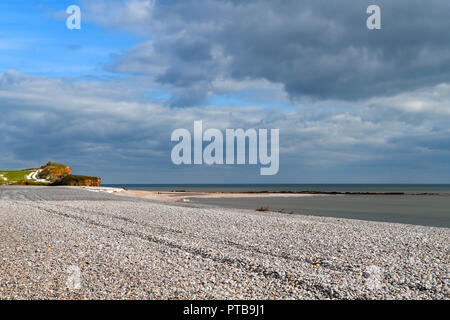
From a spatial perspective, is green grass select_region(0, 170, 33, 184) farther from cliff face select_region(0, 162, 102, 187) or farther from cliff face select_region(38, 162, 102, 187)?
cliff face select_region(38, 162, 102, 187)

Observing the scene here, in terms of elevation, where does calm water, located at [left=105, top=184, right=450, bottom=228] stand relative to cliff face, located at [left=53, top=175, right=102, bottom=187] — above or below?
below

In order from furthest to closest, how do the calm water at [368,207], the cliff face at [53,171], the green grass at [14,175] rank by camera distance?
the cliff face at [53,171] → the green grass at [14,175] → the calm water at [368,207]

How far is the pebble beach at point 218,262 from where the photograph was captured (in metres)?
9.14

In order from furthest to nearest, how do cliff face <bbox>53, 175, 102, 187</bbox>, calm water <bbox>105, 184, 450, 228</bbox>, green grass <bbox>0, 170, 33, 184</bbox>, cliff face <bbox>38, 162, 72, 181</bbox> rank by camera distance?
cliff face <bbox>38, 162, 72, 181</bbox>
green grass <bbox>0, 170, 33, 184</bbox>
cliff face <bbox>53, 175, 102, 187</bbox>
calm water <bbox>105, 184, 450, 228</bbox>

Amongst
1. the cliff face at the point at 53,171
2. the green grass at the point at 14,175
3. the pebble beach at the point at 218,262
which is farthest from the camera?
the cliff face at the point at 53,171

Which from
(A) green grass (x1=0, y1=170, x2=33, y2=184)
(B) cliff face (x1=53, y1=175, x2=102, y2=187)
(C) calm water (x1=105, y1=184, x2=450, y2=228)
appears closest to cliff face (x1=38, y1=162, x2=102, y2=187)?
(B) cliff face (x1=53, y1=175, x2=102, y2=187)

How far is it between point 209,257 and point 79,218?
1286 cm

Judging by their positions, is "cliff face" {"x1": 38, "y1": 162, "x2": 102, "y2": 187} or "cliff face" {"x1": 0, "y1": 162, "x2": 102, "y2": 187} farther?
"cliff face" {"x1": 38, "y1": 162, "x2": 102, "y2": 187}

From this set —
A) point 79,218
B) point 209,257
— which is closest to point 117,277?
point 209,257

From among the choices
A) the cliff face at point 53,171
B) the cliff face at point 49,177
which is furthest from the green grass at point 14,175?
the cliff face at point 53,171

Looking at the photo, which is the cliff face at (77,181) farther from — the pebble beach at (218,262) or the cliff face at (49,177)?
the pebble beach at (218,262)

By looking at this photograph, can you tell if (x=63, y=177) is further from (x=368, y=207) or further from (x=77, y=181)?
(x=368, y=207)

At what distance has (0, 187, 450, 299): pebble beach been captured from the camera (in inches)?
360
